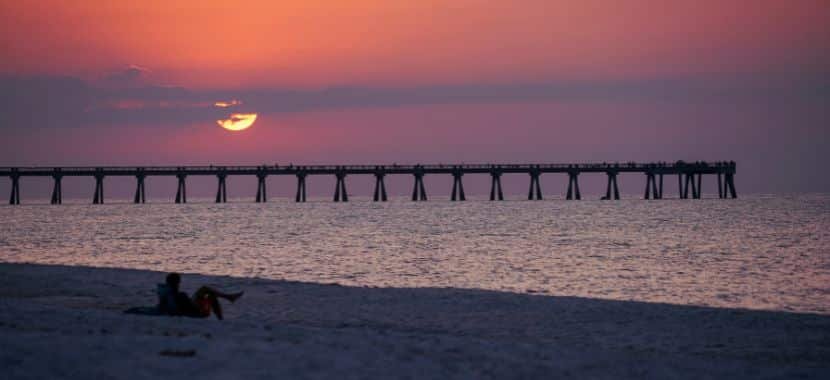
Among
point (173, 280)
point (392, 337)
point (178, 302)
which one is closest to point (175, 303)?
point (178, 302)

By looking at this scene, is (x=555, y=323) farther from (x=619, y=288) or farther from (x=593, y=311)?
(x=619, y=288)

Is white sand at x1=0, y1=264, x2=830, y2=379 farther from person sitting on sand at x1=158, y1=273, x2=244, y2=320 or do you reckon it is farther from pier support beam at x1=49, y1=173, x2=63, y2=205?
pier support beam at x1=49, y1=173, x2=63, y2=205

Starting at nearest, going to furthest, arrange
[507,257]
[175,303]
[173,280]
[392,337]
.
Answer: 1. [392,337]
2. [173,280]
3. [175,303]
4. [507,257]

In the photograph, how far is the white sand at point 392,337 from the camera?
11898mm

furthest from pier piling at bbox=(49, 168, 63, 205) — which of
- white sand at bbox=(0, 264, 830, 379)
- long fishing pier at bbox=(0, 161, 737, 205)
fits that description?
white sand at bbox=(0, 264, 830, 379)

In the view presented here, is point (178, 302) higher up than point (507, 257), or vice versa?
point (178, 302)

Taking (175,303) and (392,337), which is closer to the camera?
(392,337)

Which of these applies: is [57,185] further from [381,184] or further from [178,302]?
[178,302]

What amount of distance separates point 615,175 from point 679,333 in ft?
434

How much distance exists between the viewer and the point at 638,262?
39.6 metres

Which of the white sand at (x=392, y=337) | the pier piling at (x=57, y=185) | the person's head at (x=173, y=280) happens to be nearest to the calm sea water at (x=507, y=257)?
the white sand at (x=392, y=337)

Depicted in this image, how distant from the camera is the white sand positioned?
11898mm

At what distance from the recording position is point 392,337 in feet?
Answer: 48.4

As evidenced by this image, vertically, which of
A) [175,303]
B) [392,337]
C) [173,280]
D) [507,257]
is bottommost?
[507,257]
